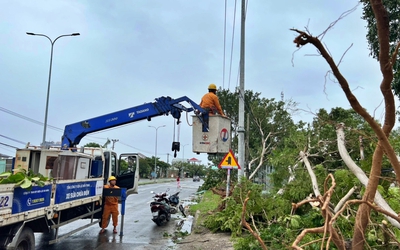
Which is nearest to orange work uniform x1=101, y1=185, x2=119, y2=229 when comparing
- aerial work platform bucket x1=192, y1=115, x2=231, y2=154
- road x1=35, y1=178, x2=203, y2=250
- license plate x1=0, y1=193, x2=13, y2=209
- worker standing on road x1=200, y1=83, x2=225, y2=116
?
road x1=35, y1=178, x2=203, y2=250

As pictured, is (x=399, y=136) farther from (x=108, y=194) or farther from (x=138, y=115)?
(x=108, y=194)

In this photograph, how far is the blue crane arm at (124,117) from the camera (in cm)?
993

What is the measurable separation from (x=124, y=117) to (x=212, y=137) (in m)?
3.03

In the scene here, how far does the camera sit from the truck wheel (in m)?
5.85

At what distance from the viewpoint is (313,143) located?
9.84 meters

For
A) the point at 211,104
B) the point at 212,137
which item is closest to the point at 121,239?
the point at 212,137

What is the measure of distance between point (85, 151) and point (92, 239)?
2598 millimetres

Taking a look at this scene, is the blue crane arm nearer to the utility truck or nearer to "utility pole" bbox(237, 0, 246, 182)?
the utility truck

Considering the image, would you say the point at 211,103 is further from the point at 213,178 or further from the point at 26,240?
the point at 213,178

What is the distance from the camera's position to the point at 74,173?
357 inches

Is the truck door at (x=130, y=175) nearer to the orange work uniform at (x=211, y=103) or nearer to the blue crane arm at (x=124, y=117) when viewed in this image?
the blue crane arm at (x=124, y=117)

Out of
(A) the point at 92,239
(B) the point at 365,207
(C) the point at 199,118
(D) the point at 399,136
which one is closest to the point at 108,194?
(A) the point at 92,239

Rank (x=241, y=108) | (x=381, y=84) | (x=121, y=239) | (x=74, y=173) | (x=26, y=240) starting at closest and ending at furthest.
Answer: (x=381, y=84)
(x=26, y=240)
(x=74, y=173)
(x=121, y=239)
(x=241, y=108)

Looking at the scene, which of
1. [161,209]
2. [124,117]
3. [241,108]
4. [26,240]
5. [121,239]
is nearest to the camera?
[26,240]
